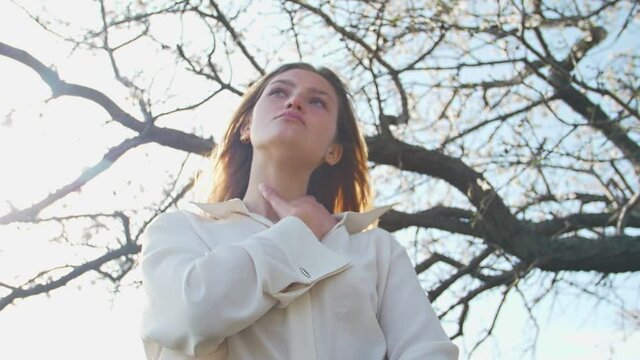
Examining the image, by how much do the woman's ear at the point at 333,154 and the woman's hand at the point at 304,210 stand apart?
31cm

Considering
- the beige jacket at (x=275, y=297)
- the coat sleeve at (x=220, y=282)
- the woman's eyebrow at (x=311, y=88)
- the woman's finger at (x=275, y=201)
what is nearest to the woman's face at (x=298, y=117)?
the woman's eyebrow at (x=311, y=88)

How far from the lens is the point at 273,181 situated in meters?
1.81

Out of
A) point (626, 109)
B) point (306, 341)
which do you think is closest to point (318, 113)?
point (306, 341)

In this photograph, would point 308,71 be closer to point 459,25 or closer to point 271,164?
point 271,164

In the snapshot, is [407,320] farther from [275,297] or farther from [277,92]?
[277,92]

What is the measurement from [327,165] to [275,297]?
33.7 inches

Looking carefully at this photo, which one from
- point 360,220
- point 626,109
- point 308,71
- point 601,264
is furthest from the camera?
point 601,264

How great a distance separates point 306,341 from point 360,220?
0.50m

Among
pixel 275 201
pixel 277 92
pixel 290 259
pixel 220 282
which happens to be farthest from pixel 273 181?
pixel 220 282

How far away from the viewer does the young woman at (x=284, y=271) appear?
1278 millimetres

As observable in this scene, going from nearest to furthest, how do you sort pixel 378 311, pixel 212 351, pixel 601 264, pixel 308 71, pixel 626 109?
pixel 212 351
pixel 378 311
pixel 308 71
pixel 626 109
pixel 601 264

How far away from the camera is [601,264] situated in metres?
3.84

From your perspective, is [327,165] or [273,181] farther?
[327,165]

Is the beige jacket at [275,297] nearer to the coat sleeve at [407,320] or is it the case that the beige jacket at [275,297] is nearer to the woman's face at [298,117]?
the coat sleeve at [407,320]
